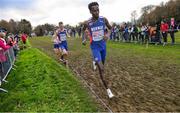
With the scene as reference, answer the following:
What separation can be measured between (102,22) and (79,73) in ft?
15.9

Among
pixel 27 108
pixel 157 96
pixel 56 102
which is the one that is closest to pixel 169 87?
pixel 157 96

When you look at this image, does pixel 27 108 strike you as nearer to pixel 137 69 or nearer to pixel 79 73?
pixel 79 73

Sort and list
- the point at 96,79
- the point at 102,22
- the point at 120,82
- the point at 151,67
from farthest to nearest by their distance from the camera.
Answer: the point at 151,67
the point at 96,79
the point at 120,82
the point at 102,22

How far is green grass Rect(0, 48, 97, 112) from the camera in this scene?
866 cm

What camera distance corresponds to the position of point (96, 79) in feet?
40.4

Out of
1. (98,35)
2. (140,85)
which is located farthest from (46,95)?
(140,85)

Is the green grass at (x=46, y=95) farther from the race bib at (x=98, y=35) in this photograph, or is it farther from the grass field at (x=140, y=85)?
the race bib at (x=98, y=35)

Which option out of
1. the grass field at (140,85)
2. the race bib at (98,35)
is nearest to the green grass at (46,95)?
the grass field at (140,85)

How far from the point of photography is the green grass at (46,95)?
28.4 feet

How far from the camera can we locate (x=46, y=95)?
10.0 metres

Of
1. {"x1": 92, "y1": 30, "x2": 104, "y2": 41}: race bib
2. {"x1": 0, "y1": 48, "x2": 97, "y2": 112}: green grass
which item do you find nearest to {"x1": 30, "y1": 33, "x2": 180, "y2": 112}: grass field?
{"x1": 0, "y1": 48, "x2": 97, "y2": 112}: green grass

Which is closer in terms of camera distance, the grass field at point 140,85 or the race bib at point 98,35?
the grass field at point 140,85

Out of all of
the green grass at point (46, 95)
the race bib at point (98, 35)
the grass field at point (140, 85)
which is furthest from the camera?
the race bib at point (98, 35)

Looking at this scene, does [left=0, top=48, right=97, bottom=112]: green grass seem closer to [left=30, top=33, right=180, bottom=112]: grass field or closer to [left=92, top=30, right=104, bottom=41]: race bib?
[left=30, top=33, right=180, bottom=112]: grass field
